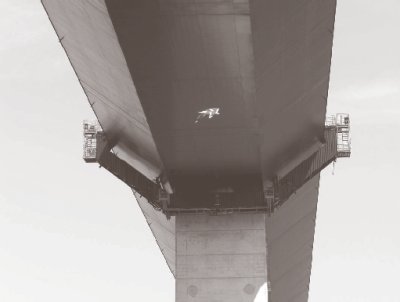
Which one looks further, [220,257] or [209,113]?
[220,257]

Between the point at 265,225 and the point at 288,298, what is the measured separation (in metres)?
26.5

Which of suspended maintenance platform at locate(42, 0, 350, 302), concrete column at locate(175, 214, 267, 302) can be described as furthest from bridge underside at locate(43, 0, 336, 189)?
concrete column at locate(175, 214, 267, 302)

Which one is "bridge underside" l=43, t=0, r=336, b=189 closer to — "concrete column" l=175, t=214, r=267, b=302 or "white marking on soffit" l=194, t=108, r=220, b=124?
"white marking on soffit" l=194, t=108, r=220, b=124

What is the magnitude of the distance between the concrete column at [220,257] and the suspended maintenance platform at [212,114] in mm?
56

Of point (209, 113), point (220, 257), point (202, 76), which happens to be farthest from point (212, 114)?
point (220, 257)

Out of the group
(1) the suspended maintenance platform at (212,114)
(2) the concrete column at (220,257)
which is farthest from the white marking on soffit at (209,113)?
(2) the concrete column at (220,257)

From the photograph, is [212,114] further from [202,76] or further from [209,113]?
[202,76]

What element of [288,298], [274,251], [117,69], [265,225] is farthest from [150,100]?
[288,298]

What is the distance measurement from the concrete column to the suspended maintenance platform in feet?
0.18

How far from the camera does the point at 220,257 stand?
54719 millimetres

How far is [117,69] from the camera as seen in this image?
44.5 metres

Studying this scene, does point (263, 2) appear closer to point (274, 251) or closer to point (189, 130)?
point (189, 130)

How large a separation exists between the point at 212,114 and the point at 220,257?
1124cm

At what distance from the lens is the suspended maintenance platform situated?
133ft
